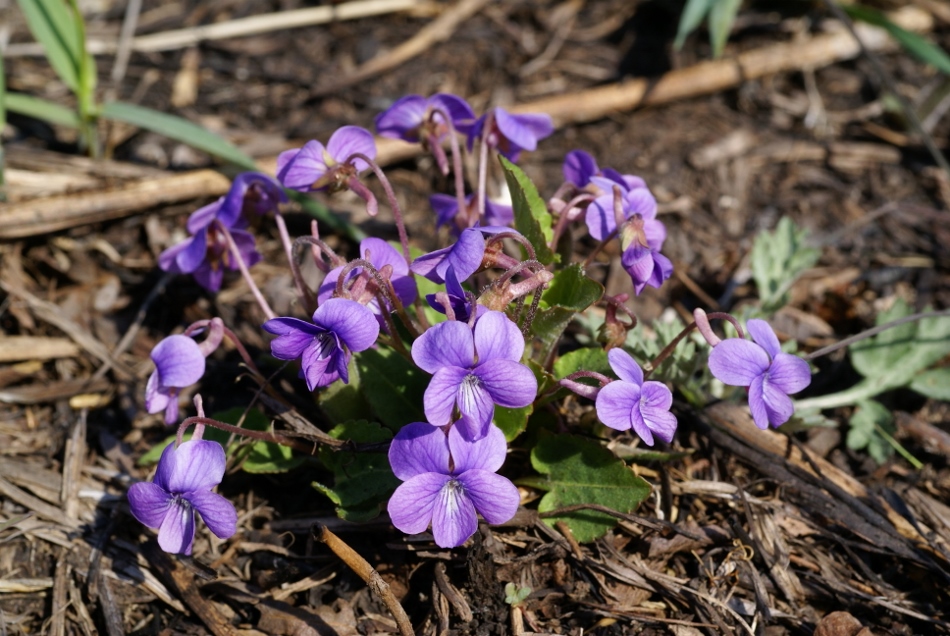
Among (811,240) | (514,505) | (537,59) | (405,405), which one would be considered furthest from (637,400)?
(537,59)

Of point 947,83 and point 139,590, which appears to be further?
point 947,83

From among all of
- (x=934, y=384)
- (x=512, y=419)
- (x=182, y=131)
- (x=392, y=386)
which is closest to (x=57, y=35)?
(x=182, y=131)

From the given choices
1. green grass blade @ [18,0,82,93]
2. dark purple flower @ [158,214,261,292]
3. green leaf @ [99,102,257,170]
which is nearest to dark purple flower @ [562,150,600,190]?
dark purple flower @ [158,214,261,292]

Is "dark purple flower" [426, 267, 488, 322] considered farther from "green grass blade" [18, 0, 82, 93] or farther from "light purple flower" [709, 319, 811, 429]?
"green grass blade" [18, 0, 82, 93]

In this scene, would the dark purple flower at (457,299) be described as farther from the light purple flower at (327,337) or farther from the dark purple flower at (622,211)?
the dark purple flower at (622,211)

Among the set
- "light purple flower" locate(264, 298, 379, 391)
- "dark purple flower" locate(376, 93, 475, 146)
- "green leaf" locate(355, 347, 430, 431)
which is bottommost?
"green leaf" locate(355, 347, 430, 431)

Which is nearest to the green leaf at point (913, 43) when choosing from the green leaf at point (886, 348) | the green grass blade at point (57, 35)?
the green leaf at point (886, 348)

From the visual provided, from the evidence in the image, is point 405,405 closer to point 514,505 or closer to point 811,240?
point 514,505
